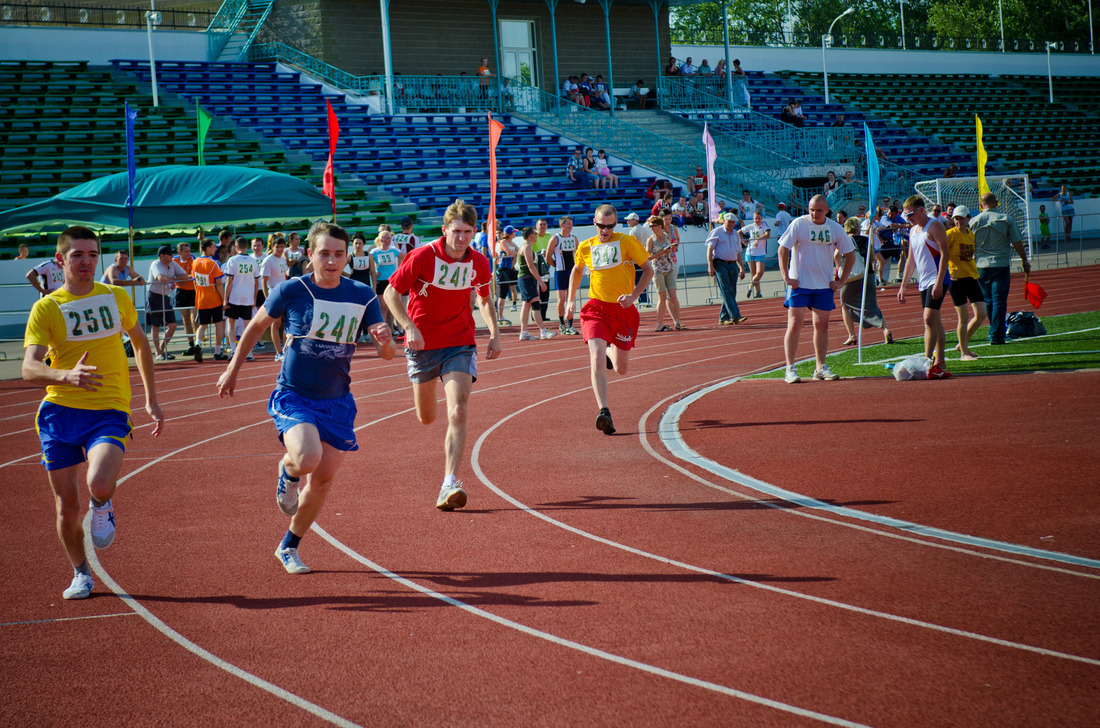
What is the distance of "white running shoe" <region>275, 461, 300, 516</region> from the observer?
578 centimetres

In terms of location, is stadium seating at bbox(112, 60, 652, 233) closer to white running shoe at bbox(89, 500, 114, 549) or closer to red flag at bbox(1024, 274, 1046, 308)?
red flag at bbox(1024, 274, 1046, 308)

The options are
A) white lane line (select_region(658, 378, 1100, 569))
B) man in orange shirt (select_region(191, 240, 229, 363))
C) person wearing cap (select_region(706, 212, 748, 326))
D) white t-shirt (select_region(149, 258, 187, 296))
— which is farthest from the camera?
person wearing cap (select_region(706, 212, 748, 326))

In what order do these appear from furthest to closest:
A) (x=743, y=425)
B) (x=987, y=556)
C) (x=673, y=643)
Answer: (x=743, y=425), (x=987, y=556), (x=673, y=643)

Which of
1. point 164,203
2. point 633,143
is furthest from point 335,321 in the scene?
point 633,143

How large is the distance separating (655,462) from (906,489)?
2.10 metres

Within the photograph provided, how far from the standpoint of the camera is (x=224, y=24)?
3919cm

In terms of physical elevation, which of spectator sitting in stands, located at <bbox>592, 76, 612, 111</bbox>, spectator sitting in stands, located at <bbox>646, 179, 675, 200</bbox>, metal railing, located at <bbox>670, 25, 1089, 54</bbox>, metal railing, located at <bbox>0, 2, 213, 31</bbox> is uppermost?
metal railing, located at <bbox>670, 25, 1089, 54</bbox>

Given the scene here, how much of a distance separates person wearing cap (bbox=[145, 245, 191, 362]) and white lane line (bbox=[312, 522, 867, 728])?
1298cm

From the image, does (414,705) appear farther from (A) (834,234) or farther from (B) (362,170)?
(B) (362,170)

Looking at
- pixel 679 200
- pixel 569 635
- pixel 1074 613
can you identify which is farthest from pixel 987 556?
pixel 679 200

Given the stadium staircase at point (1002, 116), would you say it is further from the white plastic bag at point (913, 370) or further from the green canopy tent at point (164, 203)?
the white plastic bag at point (913, 370)

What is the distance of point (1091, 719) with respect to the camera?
141 inches

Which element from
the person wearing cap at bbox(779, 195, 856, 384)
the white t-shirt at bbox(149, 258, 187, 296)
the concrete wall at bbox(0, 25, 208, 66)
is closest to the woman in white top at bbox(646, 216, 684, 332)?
the person wearing cap at bbox(779, 195, 856, 384)

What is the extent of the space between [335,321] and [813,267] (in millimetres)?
6938
